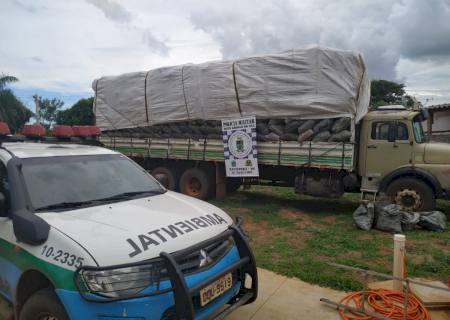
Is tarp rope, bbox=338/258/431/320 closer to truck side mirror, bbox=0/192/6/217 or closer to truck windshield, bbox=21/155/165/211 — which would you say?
truck windshield, bbox=21/155/165/211

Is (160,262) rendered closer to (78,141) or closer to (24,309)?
(24,309)

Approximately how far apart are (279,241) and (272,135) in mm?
3031

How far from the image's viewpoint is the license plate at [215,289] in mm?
2565

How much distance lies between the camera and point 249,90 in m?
8.45

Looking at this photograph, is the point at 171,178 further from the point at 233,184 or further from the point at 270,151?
the point at 270,151

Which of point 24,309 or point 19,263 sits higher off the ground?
point 19,263

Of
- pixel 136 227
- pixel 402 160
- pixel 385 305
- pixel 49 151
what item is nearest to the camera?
pixel 136 227

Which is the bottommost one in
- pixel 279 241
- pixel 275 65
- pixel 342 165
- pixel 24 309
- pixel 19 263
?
pixel 279 241

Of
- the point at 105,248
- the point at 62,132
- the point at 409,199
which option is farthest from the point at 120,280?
the point at 409,199

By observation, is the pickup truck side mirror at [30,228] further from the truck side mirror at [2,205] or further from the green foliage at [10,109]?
the green foliage at [10,109]

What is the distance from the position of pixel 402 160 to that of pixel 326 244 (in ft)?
9.71

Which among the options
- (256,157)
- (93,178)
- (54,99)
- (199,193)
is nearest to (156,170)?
(199,193)

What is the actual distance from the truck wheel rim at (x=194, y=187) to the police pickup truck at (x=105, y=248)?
19.9 ft

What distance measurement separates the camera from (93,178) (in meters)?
3.48
